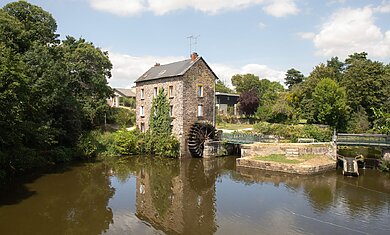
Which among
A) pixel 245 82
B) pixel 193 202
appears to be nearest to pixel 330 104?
pixel 193 202

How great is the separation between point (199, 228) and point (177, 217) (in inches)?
58.8

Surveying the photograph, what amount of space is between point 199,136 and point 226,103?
26.0 metres

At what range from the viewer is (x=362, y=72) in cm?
3381

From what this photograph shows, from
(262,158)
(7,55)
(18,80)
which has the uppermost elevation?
(7,55)

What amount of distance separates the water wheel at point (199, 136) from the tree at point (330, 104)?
1342 centimetres

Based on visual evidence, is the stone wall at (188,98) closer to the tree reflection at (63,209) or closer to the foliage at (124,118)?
the tree reflection at (63,209)

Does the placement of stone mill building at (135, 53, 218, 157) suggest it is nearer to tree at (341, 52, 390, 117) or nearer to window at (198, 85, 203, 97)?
window at (198, 85, 203, 97)

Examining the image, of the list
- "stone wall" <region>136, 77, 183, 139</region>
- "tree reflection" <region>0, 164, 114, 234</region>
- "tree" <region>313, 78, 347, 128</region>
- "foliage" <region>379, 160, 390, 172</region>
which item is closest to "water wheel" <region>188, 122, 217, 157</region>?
"stone wall" <region>136, 77, 183, 139</region>

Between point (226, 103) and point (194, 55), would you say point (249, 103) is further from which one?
point (194, 55)

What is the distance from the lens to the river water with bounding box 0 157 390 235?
11148 millimetres

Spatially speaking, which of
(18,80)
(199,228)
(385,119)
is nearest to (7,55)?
(18,80)

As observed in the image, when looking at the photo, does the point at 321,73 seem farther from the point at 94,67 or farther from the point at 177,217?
the point at 177,217

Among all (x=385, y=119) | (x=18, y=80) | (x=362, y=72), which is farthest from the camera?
(x=362, y=72)

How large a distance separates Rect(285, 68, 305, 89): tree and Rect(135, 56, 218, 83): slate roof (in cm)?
3798
